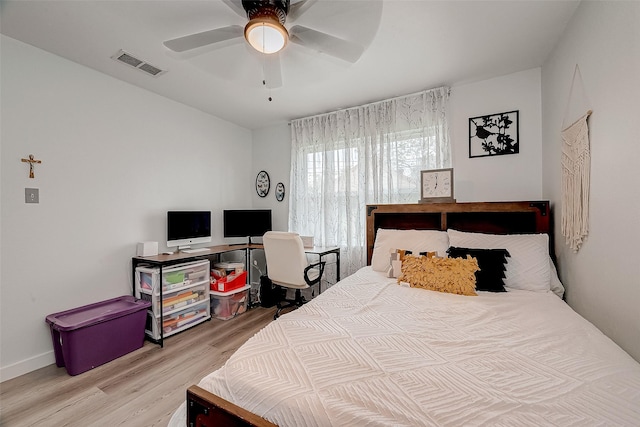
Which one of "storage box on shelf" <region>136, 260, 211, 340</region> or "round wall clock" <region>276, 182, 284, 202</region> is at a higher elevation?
"round wall clock" <region>276, 182, 284, 202</region>

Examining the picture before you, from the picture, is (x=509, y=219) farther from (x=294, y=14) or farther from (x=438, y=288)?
(x=294, y=14)

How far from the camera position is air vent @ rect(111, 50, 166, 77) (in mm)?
2191

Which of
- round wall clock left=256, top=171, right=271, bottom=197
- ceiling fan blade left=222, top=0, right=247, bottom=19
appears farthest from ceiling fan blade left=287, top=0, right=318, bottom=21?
round wall clock left=256, top=171, right=271, bottom=197

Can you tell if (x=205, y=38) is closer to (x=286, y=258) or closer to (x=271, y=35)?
(x=271, y=35)

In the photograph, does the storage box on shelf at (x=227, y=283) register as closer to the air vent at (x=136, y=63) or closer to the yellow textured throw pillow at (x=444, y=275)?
the yellow textured throw pillow at (x=444, y=275)

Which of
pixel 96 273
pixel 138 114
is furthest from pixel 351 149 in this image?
pixel 96 273

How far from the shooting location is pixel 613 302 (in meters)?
1.32

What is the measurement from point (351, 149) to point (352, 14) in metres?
2.13

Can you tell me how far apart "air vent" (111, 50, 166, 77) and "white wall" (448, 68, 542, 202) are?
299 cm

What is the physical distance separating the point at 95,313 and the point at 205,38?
242 centimetres

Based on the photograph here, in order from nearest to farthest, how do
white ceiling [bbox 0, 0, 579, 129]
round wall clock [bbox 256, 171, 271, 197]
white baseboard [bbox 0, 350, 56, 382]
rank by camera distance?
white ceiling [bbox 0, 0, 579, 129]
white baseboard [bbox 0, 350, 56, 382]
round wall clock [bbox 256, 171, 271, 197]

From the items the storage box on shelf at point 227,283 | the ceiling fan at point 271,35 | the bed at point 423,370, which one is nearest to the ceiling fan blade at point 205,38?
the ceiling fan at point 271,35

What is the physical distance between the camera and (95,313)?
7.43 feet

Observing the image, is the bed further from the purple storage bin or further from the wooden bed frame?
the purple storage bin
